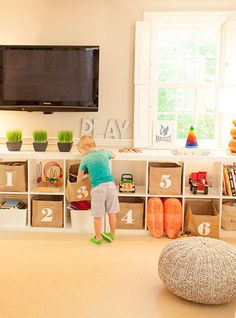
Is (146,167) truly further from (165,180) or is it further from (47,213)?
(47,213)

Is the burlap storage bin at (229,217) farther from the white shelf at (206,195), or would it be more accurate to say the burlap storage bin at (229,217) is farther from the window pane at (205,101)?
the window pane at (205,101)

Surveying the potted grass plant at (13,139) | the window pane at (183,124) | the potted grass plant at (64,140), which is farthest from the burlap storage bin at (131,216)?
the potted grass plant at (13,139)

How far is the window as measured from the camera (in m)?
4.59

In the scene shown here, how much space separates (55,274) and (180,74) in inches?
95.4

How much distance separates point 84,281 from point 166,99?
7.26ft

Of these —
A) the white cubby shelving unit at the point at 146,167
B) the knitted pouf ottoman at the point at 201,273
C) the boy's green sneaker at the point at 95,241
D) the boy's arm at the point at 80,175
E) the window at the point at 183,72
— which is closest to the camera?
the knitted pouf ottoman at the point at 201,273

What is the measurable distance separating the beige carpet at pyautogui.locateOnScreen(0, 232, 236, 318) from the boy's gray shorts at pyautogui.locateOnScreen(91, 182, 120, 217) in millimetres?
307

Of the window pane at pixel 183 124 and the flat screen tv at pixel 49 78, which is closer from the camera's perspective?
the flat screen tv at pixel 49 78

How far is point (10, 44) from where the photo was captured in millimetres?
4668

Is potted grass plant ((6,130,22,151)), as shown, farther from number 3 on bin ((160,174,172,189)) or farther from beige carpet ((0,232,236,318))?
Result: number 3 on bin ((160,174,172,189))

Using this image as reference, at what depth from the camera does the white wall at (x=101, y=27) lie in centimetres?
461

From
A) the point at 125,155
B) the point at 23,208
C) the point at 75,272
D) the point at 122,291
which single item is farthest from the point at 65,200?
the point at 122,291

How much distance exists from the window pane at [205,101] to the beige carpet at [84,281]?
4.44 ft

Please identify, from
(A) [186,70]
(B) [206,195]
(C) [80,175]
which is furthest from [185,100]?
(C) [80,175]
